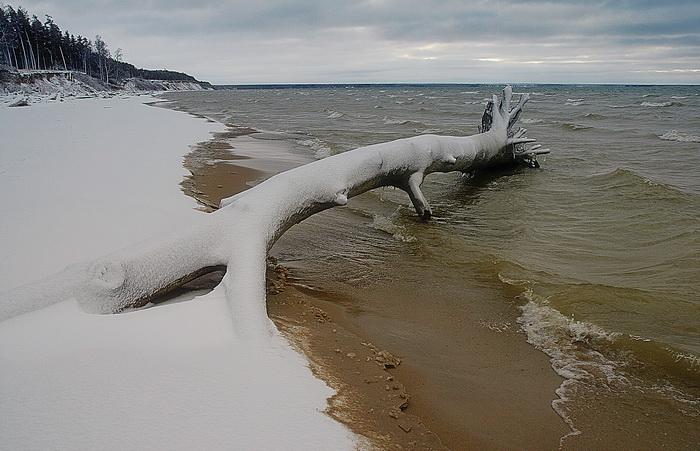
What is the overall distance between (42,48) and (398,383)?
82.0 meters

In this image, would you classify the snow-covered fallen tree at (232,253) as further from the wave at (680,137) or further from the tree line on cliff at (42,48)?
the tree line on cliff at (42,48)

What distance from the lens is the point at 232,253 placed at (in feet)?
11.1

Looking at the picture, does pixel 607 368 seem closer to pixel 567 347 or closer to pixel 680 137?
pixel 567 347

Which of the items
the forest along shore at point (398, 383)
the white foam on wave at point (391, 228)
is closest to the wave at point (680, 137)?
the white foam on wave at point (391, 228)

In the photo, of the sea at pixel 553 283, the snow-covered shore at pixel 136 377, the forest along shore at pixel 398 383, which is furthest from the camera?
the sea at pixel 553 283

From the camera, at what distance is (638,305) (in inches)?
162

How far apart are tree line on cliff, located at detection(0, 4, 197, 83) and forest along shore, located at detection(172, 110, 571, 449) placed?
60.1 m

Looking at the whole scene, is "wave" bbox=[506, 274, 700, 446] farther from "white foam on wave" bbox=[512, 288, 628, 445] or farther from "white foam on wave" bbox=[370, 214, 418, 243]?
"white foam on wave" bbox=[370, 214, 418, 243]

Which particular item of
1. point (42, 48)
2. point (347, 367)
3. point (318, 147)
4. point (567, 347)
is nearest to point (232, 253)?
point (347, 367)

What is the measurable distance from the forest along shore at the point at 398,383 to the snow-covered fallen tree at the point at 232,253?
400 millimetres

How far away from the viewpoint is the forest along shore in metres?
2.30

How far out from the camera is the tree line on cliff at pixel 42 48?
183ft

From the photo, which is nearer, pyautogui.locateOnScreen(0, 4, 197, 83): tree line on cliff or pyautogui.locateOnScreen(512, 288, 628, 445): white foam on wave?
pyautogui.locateOnScreen(512, 288, 628, 445): white foam on wave

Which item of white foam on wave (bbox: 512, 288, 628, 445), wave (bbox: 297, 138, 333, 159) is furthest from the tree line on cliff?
white foam on wave (bbox: 512, 288, 628, 445)
